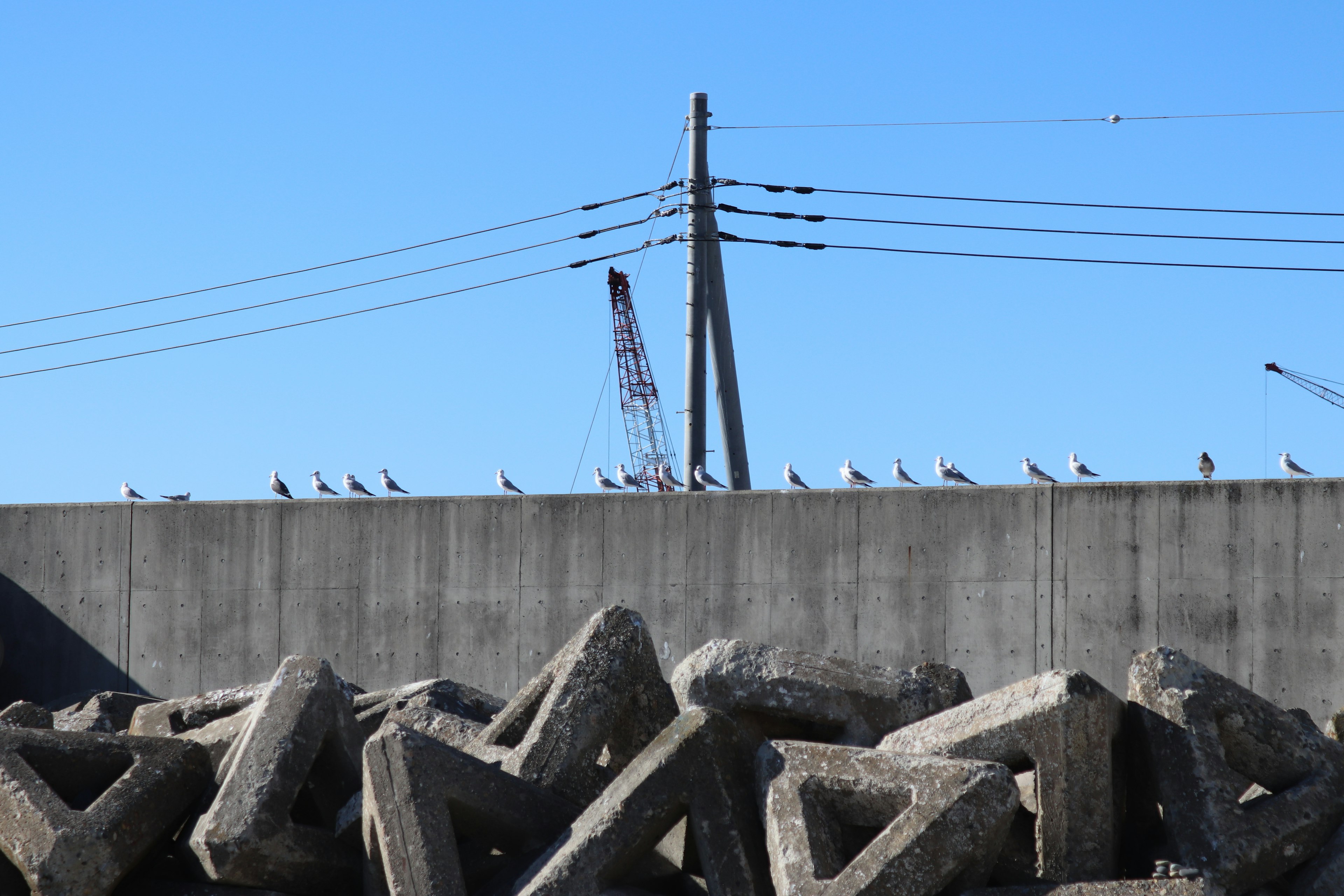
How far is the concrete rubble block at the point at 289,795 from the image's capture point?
6.29 m

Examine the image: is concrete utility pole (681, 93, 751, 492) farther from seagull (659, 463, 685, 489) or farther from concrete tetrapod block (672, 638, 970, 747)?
concrete tetrapod block (672, 638, 970, 747)

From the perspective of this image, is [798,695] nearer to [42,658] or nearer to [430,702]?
[430,702]

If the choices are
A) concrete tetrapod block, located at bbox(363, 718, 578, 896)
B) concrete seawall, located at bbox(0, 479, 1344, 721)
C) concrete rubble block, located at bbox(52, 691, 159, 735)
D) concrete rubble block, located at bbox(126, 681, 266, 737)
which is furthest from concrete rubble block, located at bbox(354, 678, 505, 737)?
concrete seawall, located at bbox(0, 479, 1344, 721)

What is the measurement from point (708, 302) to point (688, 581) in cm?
618

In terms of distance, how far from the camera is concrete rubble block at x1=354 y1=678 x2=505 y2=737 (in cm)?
851

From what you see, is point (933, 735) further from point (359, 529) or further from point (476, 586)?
point (359, 529)

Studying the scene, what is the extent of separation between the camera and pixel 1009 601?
1243cm

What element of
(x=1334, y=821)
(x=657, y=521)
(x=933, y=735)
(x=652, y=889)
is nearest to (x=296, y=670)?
(x=652, y=889)

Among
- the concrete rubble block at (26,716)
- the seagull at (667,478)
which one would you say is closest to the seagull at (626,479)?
the seagull at (667,478)

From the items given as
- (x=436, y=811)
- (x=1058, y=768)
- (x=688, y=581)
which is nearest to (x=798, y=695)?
(x=1058, y=768)

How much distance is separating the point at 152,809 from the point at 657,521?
7417 millimetres

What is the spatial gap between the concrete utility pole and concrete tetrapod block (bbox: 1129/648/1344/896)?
1194cm

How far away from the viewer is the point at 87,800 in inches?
291

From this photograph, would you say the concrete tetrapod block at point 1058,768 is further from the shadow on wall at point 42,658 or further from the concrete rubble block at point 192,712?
the shadow on wall at point 42,658
